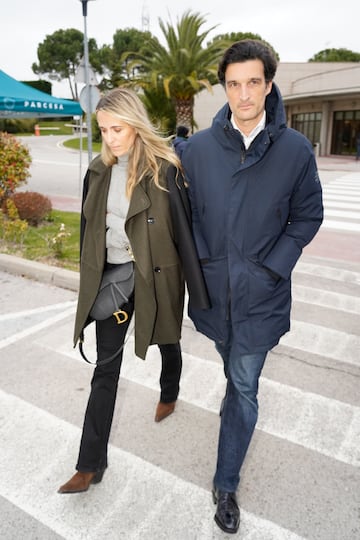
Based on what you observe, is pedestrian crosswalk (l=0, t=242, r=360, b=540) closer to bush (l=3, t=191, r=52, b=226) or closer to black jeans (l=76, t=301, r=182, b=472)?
black jeans (l=76, t=301, r=182, b=472)

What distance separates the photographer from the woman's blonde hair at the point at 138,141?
235 centimetres

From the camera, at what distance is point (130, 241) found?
242cm

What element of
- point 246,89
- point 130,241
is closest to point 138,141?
point 130,241

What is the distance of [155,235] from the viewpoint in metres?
2.42

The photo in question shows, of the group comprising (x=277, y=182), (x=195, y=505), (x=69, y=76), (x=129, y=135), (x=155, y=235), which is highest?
(x=69, y=76)

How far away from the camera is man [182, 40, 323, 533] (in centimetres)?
213

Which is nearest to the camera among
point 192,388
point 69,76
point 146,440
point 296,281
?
point 146,440

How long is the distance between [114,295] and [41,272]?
394 centimetres

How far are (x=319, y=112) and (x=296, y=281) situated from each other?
112ft

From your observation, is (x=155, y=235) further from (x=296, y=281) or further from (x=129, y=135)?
(x=296, y=281)

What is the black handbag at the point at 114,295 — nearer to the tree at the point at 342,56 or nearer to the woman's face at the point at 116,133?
the woman's face at the point at 116,133

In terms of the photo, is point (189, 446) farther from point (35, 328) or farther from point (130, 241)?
point (35, 328)

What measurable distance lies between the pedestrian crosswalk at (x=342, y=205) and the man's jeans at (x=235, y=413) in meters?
7.90

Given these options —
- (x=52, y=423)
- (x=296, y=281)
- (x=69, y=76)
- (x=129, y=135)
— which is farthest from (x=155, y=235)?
(x=69, y=76)
